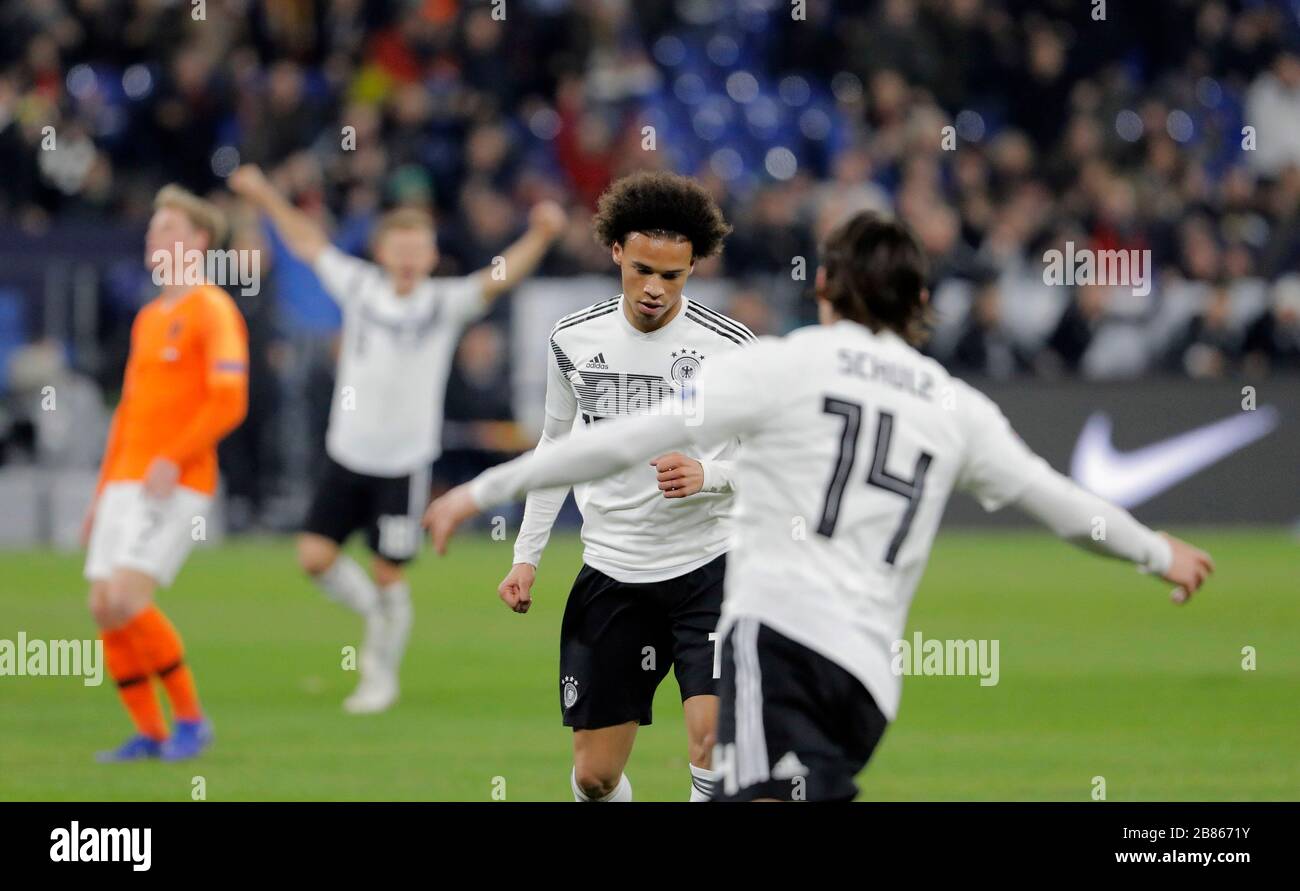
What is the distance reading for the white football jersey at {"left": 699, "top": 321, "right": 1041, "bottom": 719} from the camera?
202 inches

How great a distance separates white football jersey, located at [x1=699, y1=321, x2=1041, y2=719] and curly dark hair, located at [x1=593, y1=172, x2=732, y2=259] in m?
1.75

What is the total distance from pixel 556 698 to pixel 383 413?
195 centimetres

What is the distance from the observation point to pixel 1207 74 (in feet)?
80.0

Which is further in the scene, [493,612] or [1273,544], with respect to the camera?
[1273,544]

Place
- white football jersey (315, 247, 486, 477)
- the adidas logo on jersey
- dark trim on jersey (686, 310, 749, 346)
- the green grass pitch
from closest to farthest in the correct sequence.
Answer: the adidas logo on jersey
dark trim on jersey (686, 310, 749, 346)
the green grass pitch
white football jersey (315, 247, 486, 477)

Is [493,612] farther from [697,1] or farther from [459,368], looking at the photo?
[697,1]

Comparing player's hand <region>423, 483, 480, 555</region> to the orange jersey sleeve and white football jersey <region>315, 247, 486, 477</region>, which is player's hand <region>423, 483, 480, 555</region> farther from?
white football jersey <region>315, 247, 486, 477</region>

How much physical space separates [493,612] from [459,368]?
194 inches

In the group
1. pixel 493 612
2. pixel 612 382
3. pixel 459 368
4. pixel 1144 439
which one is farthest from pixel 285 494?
pixel 612 382

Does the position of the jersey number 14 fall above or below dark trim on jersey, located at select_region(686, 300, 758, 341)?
below

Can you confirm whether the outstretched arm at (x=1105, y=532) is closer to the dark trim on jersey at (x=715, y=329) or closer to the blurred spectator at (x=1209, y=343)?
the dark trim on jersey at (x=715, y=329)

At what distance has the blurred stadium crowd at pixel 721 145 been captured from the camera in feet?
67.1

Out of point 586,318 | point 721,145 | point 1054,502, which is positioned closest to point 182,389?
point 586,318

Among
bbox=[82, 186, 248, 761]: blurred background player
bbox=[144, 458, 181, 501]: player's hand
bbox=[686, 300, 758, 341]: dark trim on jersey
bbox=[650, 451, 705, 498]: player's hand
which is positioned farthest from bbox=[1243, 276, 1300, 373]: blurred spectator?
bbox=[650, 451, 705, 498]: player's hand
